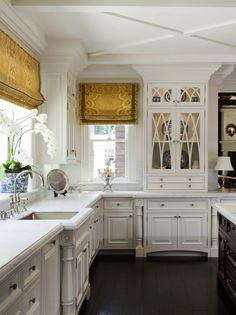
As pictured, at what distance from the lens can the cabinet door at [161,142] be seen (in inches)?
213

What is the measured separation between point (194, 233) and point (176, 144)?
1.22 metres

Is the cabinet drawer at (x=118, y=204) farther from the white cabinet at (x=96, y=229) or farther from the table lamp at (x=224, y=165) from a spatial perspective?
the table lamp at (x=224, y=165)

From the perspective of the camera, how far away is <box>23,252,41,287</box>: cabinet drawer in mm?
2100

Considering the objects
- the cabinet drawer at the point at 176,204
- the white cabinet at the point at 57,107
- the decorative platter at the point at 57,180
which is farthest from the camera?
the cabinet drawer at the point at 176,204

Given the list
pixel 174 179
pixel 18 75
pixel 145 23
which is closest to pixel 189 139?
pixel 174 179

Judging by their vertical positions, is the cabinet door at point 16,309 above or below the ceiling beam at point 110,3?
below

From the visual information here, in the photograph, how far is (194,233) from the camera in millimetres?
5238

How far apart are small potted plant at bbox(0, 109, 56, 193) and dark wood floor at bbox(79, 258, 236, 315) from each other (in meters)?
1.32

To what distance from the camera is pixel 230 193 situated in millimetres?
5266

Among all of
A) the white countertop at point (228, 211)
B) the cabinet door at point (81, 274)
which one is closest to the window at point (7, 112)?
the cabinet door at point (81, 274)

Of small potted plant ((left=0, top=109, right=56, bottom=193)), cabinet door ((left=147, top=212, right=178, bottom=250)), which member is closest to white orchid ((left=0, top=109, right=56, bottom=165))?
small potted plant ((left=0, top=109, right=56, bottom=193))

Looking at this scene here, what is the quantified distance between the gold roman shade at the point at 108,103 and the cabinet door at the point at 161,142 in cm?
44

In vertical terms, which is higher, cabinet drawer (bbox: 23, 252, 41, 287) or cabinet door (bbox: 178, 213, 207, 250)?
cabinet drawer (bbox: 23, 252, 41, 287)

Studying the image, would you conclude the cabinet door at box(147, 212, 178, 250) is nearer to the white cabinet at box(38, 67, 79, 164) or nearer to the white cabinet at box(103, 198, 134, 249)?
the white cabinet at box(103, 198, 134, 249)
